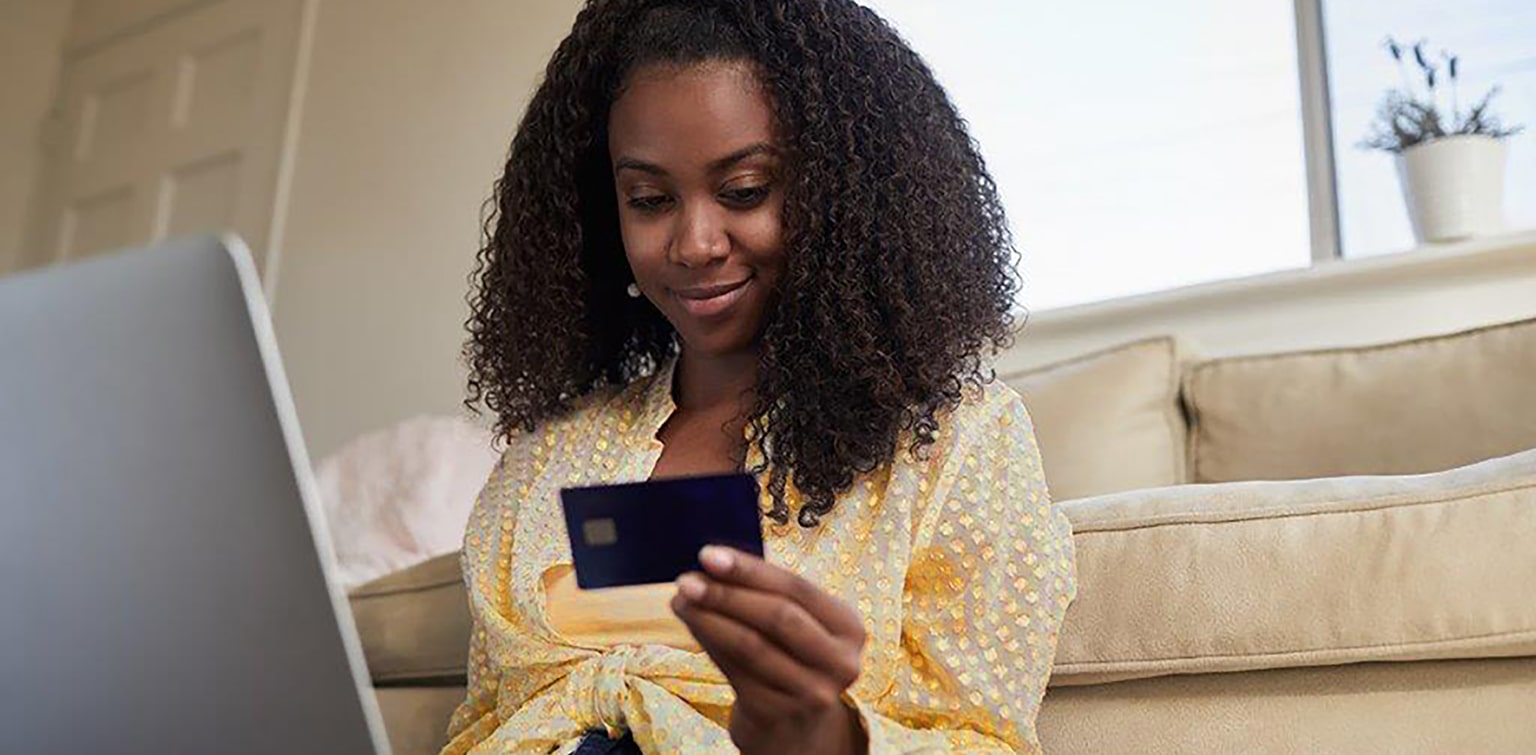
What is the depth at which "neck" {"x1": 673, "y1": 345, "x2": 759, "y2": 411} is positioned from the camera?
1.24 m

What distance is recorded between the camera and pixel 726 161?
44.8 inches

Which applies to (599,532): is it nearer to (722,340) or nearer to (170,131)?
(722,340)

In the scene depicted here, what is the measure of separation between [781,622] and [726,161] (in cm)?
51

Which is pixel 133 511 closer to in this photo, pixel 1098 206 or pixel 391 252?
pixel 1098 206

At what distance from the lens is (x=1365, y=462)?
154 cm

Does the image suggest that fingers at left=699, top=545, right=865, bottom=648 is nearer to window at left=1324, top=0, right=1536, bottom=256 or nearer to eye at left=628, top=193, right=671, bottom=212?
eye at left=628, top=193, right=671, bottom=212

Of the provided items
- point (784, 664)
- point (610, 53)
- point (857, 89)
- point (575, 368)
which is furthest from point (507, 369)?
point (784, 664)

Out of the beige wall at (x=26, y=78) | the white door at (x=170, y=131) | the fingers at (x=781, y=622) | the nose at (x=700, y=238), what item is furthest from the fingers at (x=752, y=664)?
the beige wall at (x=26, y=78)

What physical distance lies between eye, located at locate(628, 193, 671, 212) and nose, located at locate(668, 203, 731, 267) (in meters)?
0.03

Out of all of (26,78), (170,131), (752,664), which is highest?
(26,78)

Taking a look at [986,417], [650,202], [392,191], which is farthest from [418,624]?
[392,191]

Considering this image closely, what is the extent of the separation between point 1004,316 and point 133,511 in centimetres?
87

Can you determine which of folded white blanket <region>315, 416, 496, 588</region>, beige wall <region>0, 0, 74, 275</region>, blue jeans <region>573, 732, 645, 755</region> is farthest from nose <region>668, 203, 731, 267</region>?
beige wall <region>0, 0, 74, 275</region>

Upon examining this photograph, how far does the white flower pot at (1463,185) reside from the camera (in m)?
1.90
